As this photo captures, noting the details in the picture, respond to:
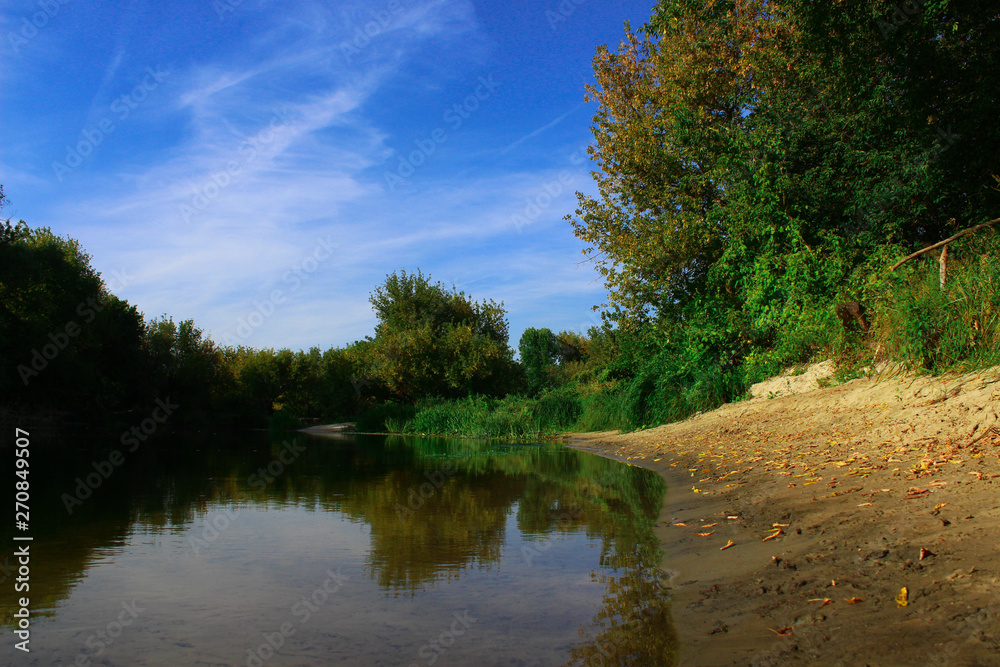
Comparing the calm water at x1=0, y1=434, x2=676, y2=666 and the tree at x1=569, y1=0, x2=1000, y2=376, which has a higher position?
the tree at x1=569, y1=0, x2=1000, y2=376

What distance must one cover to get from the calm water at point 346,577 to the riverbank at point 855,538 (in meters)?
0.36

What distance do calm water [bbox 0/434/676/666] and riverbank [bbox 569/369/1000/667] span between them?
362 mm

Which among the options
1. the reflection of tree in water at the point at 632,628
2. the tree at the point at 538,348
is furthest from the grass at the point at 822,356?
the tree at the point at 538,348

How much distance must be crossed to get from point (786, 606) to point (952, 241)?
35.0 feet

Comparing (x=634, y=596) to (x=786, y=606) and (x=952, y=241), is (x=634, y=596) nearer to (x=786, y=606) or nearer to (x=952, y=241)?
(x=786, y=606)

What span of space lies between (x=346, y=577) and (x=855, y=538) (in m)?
3.46

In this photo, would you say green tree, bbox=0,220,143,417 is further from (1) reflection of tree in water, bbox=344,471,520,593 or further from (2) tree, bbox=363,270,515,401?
(1) reflection of tree in water, bbox=344,471,520,593

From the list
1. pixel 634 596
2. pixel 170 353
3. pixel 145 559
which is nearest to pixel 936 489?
pixel 634 596

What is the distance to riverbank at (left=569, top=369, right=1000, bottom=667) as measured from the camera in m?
2.71

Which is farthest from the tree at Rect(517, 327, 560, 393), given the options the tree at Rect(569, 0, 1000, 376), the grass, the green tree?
the tree at Rect(569, 0, 1000, 376)

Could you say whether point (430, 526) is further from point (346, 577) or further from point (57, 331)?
point (57, 331)

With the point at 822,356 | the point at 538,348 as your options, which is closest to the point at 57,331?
the point at 822,356

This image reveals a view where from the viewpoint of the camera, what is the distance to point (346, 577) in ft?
14.7

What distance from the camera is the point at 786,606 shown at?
3.22 m
